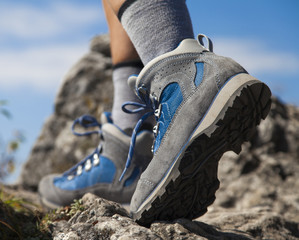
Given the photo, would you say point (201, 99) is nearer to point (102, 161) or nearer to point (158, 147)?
point (158, 147)

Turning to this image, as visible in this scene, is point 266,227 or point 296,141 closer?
point 266,227

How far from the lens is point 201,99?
1.54m

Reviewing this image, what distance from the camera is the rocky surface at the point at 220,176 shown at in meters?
1.49

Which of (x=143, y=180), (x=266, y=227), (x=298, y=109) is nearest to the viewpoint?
(x=143, y=180)

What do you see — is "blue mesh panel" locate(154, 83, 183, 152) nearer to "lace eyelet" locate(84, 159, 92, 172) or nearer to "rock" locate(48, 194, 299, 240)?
"rock" locate(48, 194, 299, 240)

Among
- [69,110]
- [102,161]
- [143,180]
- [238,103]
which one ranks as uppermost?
[238,103]

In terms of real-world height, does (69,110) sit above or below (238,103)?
below

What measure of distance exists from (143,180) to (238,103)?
0.55 meters

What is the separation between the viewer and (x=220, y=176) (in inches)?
154

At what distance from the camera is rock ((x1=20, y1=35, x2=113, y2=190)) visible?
4.89 metres

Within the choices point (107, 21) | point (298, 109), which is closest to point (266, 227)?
point (107, 21)

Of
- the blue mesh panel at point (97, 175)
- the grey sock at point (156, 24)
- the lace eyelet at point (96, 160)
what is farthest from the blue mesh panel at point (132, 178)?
the grey sock at point (156, 24)

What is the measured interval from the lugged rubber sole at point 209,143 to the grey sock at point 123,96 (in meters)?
0.83

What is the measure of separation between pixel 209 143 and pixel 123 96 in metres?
1.02
